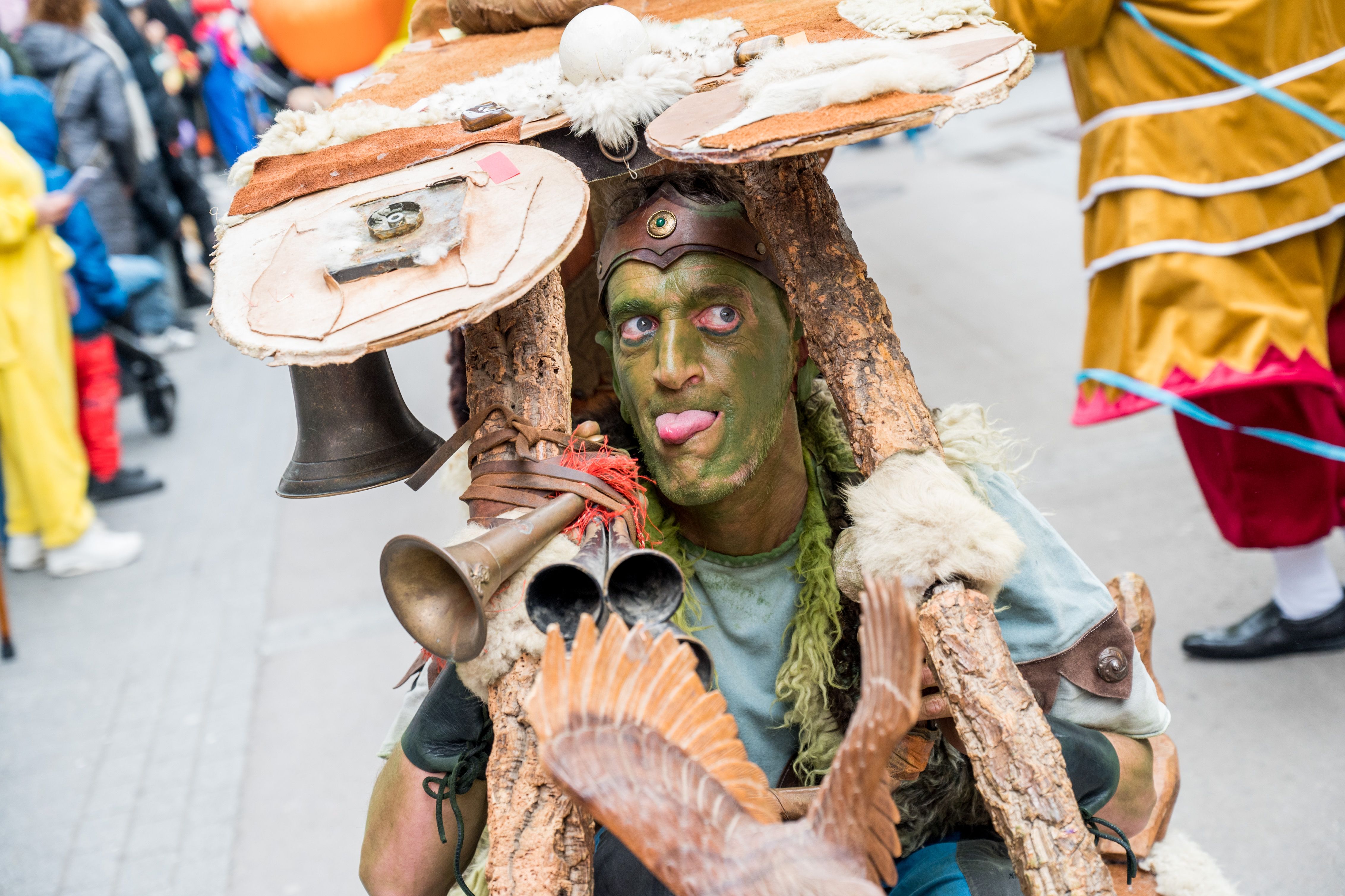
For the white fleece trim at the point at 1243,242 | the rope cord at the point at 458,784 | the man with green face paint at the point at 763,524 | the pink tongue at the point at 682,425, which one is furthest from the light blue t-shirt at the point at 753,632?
the white fleece trim at the point at 1243,242

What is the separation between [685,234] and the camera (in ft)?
5.71

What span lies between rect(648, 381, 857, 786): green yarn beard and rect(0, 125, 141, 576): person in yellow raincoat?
390 cm

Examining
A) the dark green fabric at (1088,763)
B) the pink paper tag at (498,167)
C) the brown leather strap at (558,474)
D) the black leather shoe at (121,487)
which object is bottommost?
the black leather shoe at (121,487)

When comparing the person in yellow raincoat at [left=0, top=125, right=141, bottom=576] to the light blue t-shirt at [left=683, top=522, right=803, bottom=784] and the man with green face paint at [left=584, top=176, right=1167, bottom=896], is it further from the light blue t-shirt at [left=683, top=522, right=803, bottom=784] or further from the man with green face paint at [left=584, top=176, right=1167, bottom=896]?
the light blue t-shirt at [left=683, top=522, right=803, bottom=784]

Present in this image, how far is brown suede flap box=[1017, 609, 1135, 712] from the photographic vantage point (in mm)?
1716

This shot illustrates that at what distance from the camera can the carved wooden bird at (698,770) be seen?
3.58 ft

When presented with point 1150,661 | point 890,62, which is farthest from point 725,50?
point 1150,661

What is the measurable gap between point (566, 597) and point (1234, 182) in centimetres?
216

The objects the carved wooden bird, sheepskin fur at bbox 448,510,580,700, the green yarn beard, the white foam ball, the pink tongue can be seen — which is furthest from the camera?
the green yarn beard

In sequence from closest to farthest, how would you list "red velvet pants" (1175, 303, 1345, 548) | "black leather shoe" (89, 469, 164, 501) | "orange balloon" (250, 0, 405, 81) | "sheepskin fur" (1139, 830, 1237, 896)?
"sheepskin fur" (1139, 830, 1237, 896), "orange balloon" (250, 0, 405, 81), "red velvet pants" (1175, 303, 1345, 548), "black leather shoe" (89, 469, 164, 501)

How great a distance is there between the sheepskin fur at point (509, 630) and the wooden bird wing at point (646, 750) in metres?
0.23

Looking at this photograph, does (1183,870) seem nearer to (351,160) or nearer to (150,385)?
(351,160)

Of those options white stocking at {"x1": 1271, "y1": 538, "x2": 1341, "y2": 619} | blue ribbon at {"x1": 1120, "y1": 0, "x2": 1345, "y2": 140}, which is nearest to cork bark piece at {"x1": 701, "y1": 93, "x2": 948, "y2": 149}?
blue ribbon at {"x1": 1120, "y1": 0, "x2": 1345, "y2": 140}

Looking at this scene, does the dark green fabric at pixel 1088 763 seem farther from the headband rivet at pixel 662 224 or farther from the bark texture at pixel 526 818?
the headband rivet at pixel 662 224
